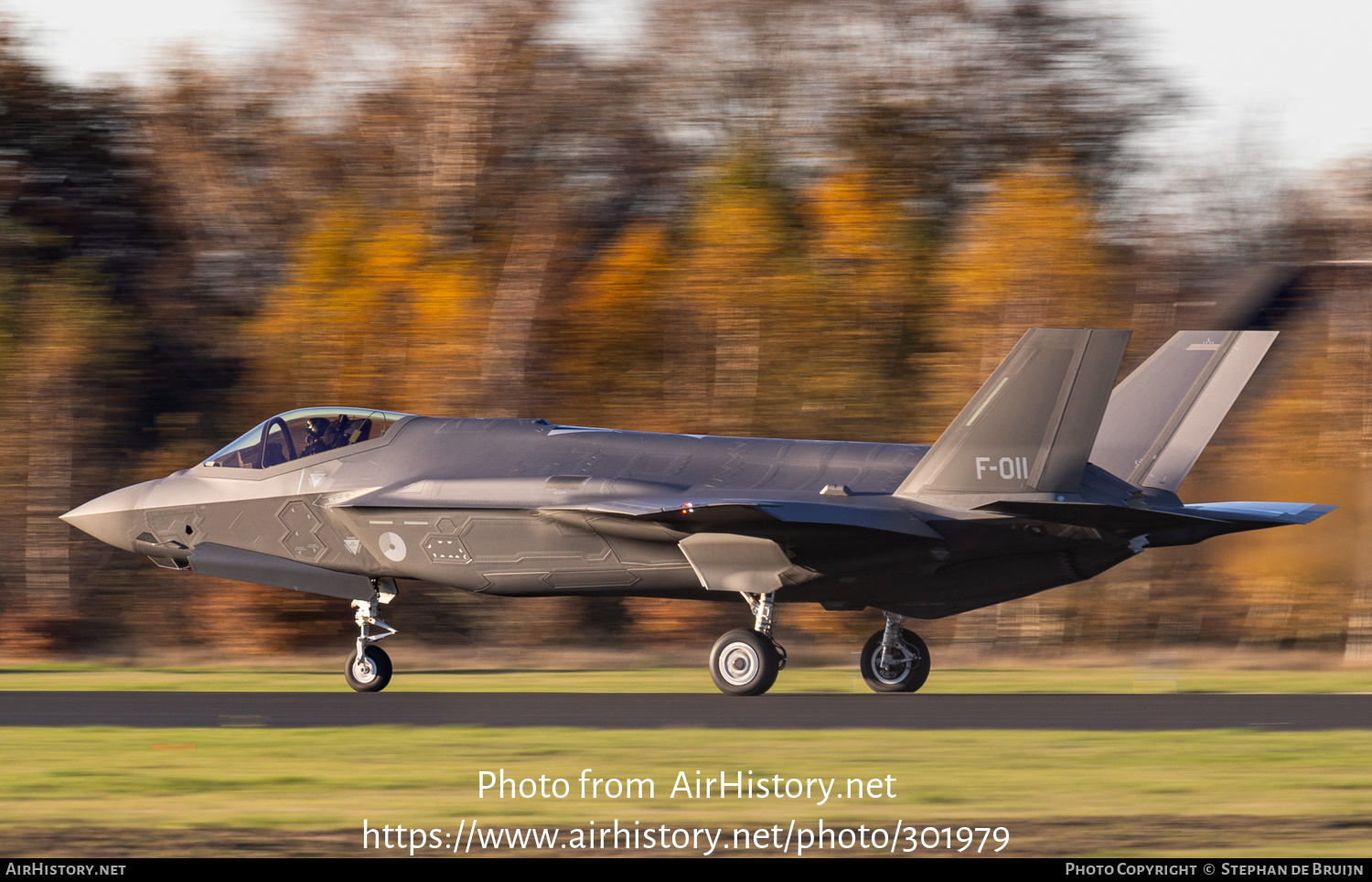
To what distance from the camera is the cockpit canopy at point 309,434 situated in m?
17.4

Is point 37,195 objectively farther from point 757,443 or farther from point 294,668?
point 757,443

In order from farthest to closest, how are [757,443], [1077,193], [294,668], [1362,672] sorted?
[1077,193] → [294,668] → [1362,672] → [757,443]

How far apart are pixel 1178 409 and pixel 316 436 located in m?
9.41

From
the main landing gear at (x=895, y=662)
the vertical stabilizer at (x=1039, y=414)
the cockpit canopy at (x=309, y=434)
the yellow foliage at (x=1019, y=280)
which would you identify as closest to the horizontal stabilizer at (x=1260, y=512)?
the vertical stabilizer at (x=1039, y=414)

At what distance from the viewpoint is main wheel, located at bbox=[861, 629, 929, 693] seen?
16.7 meters

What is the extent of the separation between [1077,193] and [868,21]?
221 inches

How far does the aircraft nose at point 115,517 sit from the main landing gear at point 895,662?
27.2 ft

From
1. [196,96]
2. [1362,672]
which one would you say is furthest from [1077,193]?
[196,96]

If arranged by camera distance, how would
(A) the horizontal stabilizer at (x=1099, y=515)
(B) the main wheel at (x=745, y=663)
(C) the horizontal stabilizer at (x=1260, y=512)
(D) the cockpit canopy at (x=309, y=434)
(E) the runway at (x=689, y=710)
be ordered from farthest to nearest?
(D) the cockpit canopy at (x=309, y=434) < (B) the main wheel at (x=745, y=663) < (C) the horizontal stabilizer at (x=1260, y=512) < (A) the horizontal stabilizer at (x=1099, y=515) < (E) the runway at (x=689, y=710)

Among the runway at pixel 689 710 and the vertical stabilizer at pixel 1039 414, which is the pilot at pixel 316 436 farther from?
the vertical stabilizer at pixel 1039 414

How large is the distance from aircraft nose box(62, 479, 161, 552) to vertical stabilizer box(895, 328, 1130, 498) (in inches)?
363

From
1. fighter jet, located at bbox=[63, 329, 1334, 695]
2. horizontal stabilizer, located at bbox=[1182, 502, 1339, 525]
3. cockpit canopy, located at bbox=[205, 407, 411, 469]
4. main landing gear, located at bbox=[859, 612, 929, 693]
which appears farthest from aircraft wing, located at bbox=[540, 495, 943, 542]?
cockpit canopy, located at bbox=[205, 407, 411, 469]
